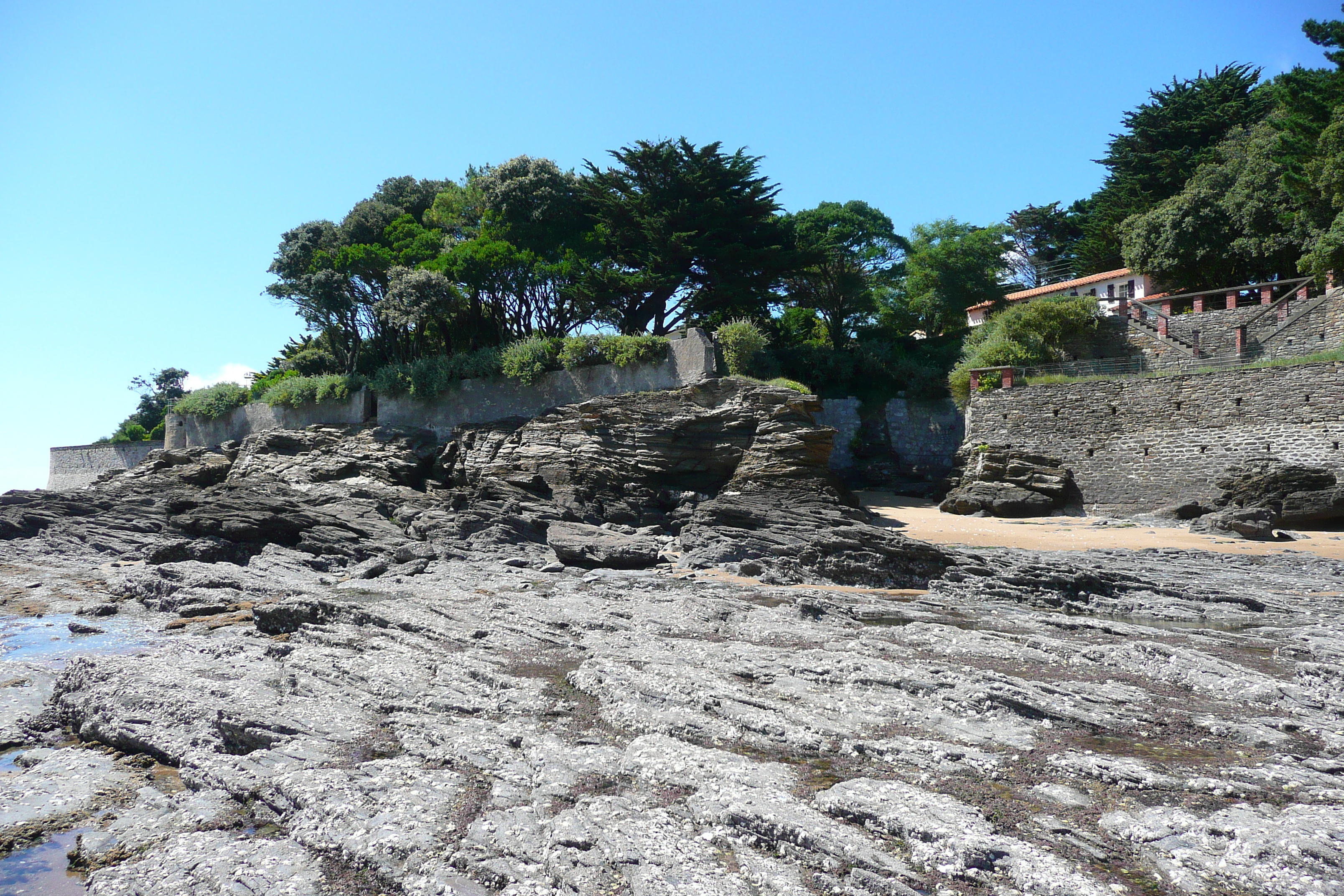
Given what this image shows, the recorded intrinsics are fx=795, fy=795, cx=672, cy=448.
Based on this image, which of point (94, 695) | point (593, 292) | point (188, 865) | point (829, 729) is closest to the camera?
point (188, 865)

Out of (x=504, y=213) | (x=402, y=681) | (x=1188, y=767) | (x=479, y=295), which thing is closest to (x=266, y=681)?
(x=402, y=681)

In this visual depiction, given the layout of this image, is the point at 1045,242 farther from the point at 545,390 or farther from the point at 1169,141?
the point at 545,390

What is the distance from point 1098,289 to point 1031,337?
51.1 feet

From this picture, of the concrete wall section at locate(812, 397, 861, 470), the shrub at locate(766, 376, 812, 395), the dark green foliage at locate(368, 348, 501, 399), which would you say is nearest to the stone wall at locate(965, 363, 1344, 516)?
the concrete wall section at locate(812, 397, 861, 470)

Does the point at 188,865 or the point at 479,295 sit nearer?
the point at 188,865

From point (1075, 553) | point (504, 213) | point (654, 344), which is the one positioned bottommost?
point (1075, 553)

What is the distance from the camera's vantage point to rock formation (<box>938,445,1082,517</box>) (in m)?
21.5

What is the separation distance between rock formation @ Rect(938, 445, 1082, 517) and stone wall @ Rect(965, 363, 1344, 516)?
49 centimetres

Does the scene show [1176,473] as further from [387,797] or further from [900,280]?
[387,797]

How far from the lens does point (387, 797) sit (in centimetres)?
532

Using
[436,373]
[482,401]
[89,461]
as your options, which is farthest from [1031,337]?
[89,461]

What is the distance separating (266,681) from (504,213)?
23.2 metres

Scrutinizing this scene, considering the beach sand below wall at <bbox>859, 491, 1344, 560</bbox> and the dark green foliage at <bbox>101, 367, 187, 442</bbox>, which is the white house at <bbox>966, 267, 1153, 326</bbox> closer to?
the beach sand below wall at <bbox>859, 491, 1344, 560</bbox>

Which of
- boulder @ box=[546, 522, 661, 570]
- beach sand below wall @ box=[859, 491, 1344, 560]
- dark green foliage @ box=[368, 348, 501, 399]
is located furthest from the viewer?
Answer: dark green foliage @ box=[368, 348, 501, 399]
